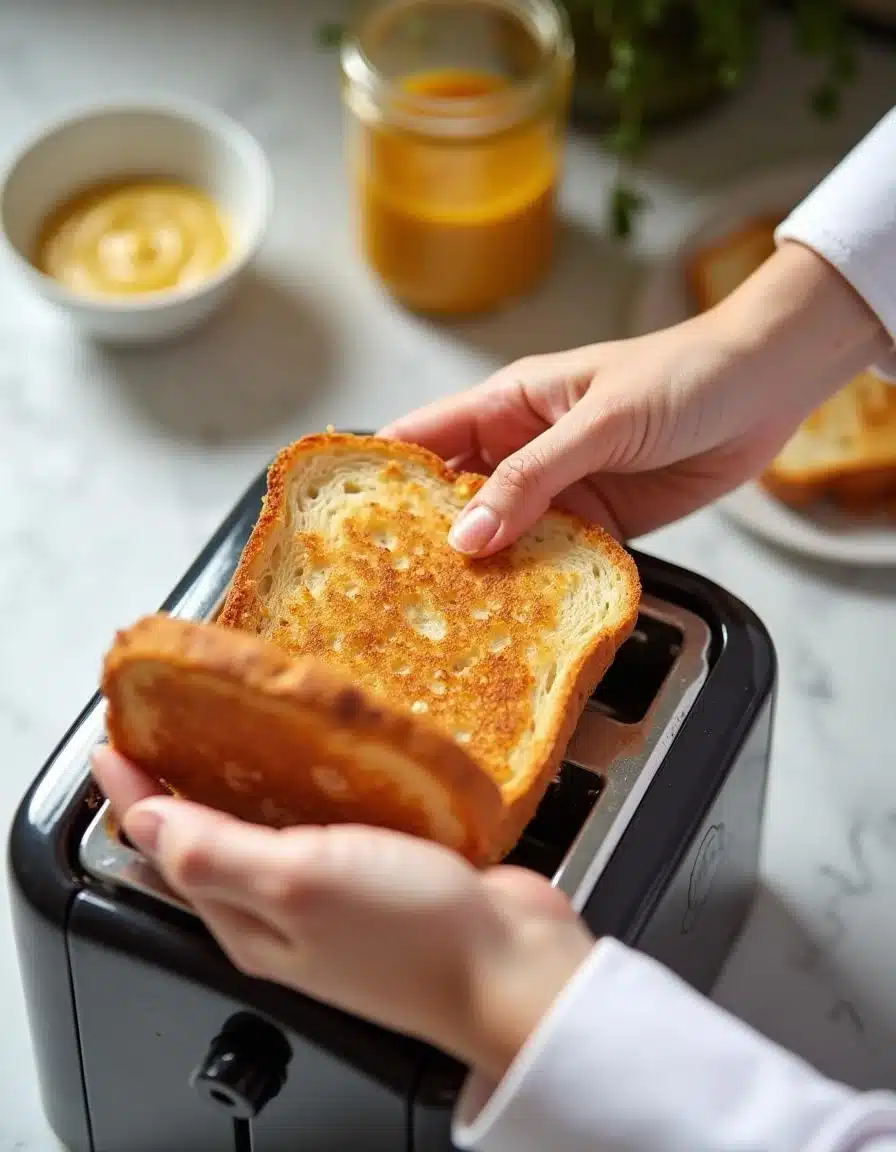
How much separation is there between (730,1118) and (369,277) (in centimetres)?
95

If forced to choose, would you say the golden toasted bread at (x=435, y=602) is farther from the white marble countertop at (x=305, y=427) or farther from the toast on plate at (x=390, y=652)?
the white marble countertop at (x=305, y=427)

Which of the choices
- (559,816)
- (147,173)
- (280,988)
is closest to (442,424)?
(559,816)

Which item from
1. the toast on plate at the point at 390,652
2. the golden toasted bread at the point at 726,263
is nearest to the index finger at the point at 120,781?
the toast on plate at the point at 390,652

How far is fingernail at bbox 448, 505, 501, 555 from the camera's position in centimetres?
88

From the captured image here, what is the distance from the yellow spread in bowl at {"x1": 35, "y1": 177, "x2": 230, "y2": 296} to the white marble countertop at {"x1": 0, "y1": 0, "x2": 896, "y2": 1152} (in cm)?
7

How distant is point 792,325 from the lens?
1.04 meters

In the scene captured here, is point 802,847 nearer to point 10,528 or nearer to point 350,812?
point 350,812

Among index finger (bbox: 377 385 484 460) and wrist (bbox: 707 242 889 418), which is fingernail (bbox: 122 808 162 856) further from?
wrist (bbox: 707 242 889 418)

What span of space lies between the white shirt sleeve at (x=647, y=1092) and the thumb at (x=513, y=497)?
0.27m

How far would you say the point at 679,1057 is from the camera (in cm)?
70

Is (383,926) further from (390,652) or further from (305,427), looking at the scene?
(305,427)

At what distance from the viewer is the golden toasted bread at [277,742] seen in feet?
2.20

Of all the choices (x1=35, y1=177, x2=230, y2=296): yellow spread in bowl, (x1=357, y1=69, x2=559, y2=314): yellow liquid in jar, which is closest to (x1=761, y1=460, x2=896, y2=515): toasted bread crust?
(x1=357, y1=69, x2=559, y2=314): yellow liquid in jar

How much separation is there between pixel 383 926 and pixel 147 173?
0.95m
